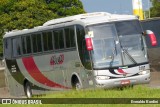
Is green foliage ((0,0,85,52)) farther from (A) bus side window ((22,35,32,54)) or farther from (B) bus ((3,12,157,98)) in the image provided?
(B) bus ((3,12,157,98))

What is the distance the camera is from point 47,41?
2350 cm

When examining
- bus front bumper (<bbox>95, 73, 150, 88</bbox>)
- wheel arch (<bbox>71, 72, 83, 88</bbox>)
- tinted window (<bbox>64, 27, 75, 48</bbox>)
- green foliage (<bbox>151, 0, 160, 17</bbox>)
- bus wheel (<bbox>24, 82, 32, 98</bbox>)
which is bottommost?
bus wheel (<bbox>24, 82, 32, 98</bbox>)

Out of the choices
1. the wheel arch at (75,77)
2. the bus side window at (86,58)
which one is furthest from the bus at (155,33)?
the bus side window at (86,58)

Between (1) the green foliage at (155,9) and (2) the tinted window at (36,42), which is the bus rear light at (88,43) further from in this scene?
(1) the green foliage at (155,9)

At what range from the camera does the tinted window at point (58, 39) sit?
22438 millimetres

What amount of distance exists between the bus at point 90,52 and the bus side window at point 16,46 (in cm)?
107

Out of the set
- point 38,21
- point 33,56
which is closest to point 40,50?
point 33,56

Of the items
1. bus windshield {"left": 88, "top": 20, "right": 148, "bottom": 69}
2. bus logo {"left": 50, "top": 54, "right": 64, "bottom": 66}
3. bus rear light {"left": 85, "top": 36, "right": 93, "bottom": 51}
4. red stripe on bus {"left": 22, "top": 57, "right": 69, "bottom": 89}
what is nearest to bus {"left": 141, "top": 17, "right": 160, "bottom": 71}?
red stripe on bus {"left": 22, "top": 57, "right": 69, "bottom": 89}

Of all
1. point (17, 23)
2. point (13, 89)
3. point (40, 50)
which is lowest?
point (13, 89)

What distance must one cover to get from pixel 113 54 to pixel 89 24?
1.53 meters

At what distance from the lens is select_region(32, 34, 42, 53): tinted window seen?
24109 mm

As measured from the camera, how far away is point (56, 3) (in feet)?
224

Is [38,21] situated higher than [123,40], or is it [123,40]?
[38,21]

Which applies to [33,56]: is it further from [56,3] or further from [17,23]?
[56,3]
